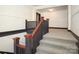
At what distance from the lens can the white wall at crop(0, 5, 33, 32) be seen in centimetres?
285

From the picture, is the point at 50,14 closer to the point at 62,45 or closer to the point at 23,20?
the point at 23,20

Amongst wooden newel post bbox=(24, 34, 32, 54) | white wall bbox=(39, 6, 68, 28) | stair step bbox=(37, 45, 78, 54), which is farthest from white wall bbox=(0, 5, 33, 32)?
white wall bbox=(39, 6, 68, 28)

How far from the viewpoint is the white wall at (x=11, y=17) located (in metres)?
2.85

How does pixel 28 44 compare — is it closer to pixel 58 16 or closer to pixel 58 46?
pixel 58 46

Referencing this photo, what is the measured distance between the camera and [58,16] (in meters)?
4.64

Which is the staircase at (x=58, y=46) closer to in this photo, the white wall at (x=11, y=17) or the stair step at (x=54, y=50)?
the stair step at (x=54, y=50)

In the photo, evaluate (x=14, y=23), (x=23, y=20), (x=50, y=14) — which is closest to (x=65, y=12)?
(x=50, y=14)

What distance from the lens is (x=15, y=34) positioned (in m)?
A: 2.90

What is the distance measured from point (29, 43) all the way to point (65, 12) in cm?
290

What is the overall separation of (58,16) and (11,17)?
97.8 inches

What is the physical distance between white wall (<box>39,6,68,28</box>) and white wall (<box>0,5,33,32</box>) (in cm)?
180
